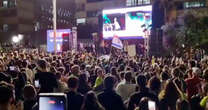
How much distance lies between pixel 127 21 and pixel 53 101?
3489 centimetres

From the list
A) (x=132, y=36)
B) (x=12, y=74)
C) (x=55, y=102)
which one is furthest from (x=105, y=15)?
(x=55, y=102)

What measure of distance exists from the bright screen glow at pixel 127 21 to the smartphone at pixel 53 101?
32.8 metres

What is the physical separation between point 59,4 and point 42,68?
79.1 meters

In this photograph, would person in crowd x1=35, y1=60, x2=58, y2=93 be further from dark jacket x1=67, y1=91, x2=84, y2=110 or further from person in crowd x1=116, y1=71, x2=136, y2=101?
dark jacket x1=67, y1=91, x2=84, y2=110

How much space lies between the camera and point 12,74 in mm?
9516

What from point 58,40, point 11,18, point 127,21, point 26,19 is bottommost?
point 58,40

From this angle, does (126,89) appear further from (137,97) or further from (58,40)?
(58,40)

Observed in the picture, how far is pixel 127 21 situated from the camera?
128 feet

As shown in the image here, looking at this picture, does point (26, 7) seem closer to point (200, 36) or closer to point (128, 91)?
point (200, 36)

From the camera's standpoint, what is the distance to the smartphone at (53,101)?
436 cm

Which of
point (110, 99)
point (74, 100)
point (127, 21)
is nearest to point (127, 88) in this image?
point (110, 99)

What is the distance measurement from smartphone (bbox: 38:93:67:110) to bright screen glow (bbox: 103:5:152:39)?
32.8 meters

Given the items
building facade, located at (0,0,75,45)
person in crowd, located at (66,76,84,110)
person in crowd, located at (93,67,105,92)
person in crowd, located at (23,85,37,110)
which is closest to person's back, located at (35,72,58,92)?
person in crowd, located at (93,67,105,92)

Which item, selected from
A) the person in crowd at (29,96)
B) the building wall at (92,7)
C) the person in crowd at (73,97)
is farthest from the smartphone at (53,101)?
the building wall at (92,7)
